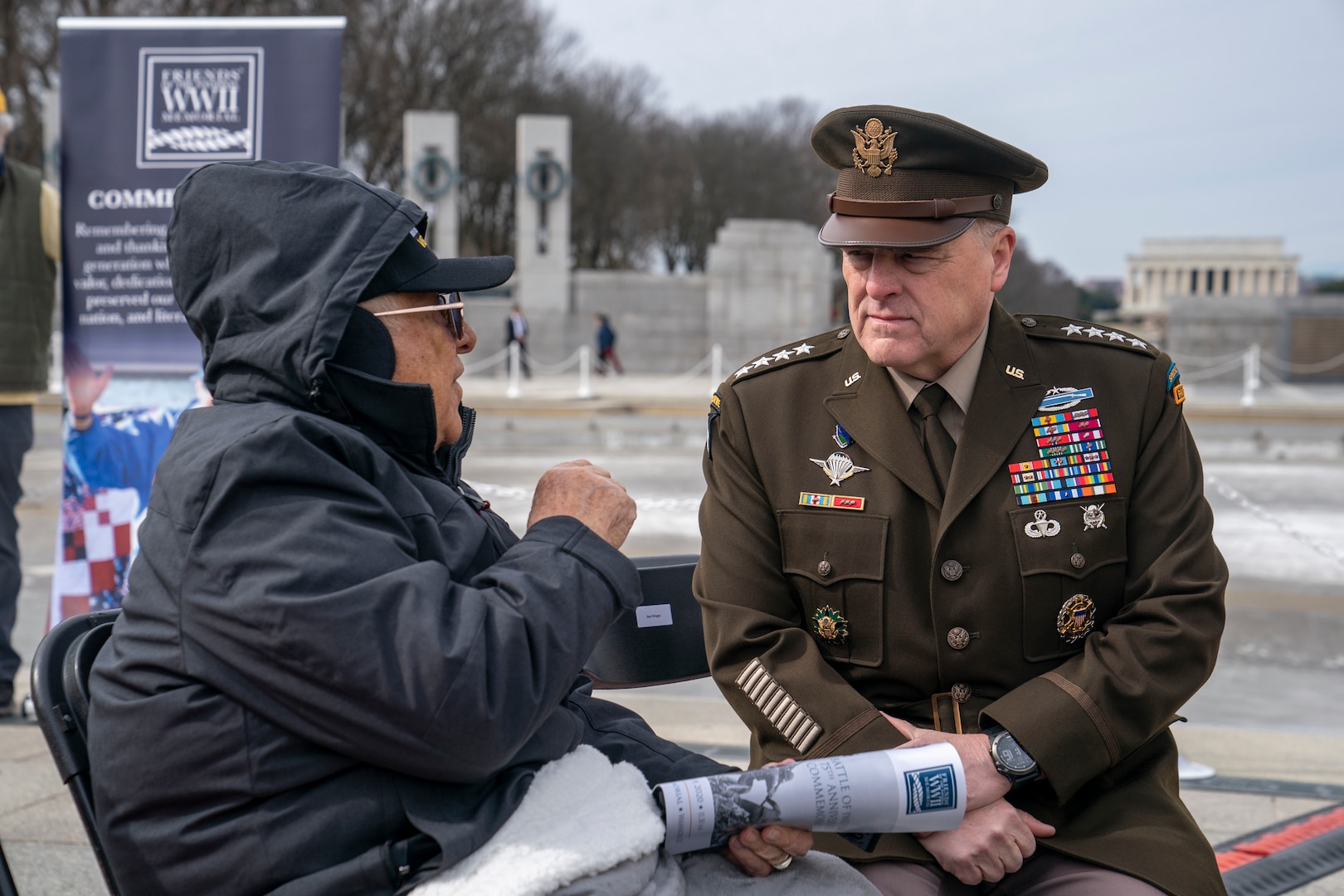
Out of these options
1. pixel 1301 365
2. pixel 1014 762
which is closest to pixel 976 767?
pixel 1014 762

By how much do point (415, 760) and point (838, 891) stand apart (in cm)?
79

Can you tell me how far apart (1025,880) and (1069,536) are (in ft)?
2.10

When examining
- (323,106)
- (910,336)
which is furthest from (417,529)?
(323,106)

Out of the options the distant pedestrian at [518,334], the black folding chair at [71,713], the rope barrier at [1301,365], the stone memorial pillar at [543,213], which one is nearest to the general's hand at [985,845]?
the black folding chair at [71,713]

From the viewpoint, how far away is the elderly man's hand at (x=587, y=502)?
1.90 meters

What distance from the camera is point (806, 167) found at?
183ft

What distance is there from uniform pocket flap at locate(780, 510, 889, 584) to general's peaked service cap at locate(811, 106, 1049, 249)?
1.76ft

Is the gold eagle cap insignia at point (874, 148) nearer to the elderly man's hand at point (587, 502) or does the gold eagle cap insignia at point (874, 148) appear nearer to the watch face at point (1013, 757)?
the elderly man's hand at point (587, 502)

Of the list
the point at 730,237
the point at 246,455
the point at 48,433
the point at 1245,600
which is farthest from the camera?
the point at 730,237

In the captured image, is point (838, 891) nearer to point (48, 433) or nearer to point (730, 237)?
point (48, 433)

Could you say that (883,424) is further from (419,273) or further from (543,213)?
(543,213)

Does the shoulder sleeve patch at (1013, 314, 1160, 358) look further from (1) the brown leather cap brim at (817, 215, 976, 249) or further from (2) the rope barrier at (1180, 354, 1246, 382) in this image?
(2) the rope barrier at (1180, 354, 1246, 382)

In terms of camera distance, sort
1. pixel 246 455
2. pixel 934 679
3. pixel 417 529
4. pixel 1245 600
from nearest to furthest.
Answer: pixel 246 455, pixel 417 529, pixel 934 679, pixel 1245 600

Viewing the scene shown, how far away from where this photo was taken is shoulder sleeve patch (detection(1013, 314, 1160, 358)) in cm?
250
